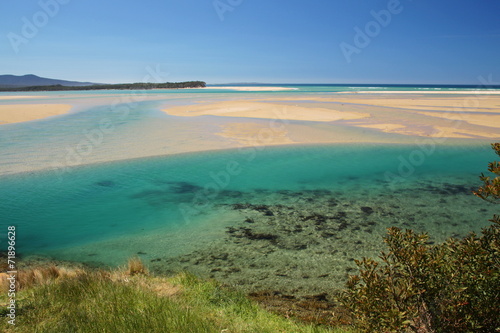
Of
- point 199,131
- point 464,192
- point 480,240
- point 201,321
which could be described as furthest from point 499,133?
point 201,321

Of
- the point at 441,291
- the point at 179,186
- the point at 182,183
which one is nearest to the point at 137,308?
the point at 441,291

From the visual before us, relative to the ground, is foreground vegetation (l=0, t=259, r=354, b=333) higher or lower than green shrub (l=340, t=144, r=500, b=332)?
lower

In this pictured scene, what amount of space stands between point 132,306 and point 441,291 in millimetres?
A: 3875

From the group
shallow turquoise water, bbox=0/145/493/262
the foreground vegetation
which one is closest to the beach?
shallow turquoise water, bbox=0/145/493/262

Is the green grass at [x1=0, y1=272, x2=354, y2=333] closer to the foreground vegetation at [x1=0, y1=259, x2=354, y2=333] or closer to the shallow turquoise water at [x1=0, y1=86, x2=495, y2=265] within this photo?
the foreground vegetation at [x1=0, y1=259, x2=354, y2=333]

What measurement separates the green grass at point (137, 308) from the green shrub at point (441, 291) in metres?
1.38

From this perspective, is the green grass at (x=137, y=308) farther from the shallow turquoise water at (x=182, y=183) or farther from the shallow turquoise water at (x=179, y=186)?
the shallow turquoise water at (x=182, y=183)

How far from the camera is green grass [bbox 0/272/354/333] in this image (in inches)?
169

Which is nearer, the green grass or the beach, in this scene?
the green grass

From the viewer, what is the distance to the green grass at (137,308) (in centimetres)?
430

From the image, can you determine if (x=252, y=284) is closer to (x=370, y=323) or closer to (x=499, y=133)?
(x=370, y=323)

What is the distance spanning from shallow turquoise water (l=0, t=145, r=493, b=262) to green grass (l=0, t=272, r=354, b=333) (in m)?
3.31

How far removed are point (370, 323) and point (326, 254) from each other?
166 inches

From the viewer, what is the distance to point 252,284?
271 inches
